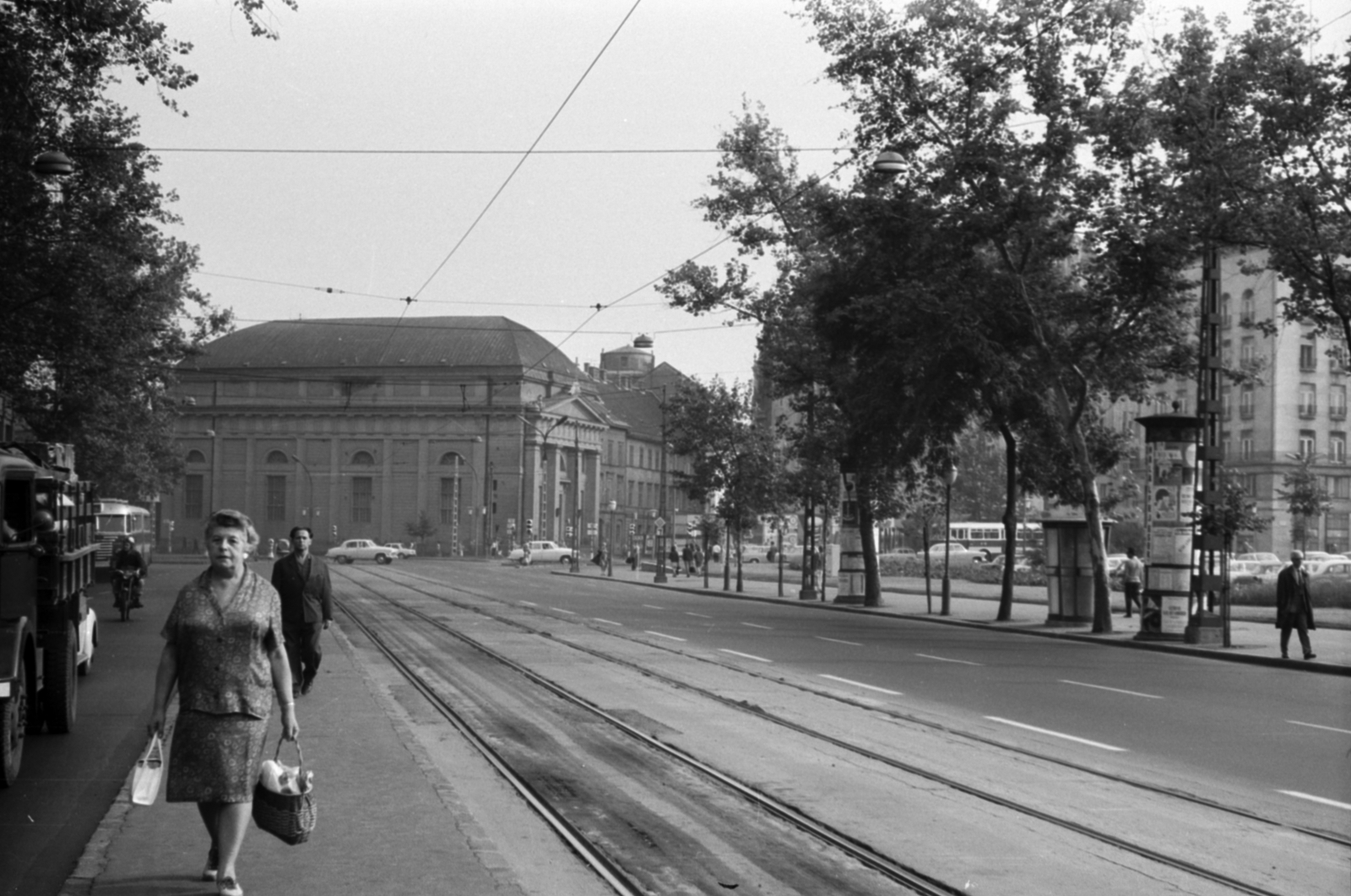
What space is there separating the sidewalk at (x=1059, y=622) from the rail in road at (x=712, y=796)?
34.4 ft

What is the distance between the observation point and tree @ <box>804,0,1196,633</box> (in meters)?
31.8

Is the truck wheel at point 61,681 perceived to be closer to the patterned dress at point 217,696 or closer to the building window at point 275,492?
the patterned dress at point 217,696

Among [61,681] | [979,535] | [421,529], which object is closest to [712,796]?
[61,681]

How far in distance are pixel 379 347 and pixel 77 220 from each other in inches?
3981

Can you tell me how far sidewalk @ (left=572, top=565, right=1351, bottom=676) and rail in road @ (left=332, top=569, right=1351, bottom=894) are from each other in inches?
413

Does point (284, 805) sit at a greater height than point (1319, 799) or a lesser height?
greater

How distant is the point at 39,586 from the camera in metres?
12.9

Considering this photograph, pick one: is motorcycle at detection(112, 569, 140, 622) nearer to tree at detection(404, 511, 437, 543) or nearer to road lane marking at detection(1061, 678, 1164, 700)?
road lane marking at detection(1061, 678, 1164, 700)

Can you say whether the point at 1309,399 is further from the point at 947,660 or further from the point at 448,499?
the point at 448,499

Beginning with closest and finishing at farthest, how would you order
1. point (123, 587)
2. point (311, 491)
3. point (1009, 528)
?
point (123, 587), point (1009, 528), point (311, 491)

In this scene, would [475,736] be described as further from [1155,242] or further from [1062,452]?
Result: [1062,452]

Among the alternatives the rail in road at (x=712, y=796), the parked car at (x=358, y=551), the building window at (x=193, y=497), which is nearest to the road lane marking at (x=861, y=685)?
the rail in road at (x=712, y=796)

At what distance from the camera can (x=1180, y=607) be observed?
30.6 metres

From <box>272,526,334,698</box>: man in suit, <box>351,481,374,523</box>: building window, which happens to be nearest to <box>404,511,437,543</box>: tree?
<box>351,481,374,523</box>: building window
